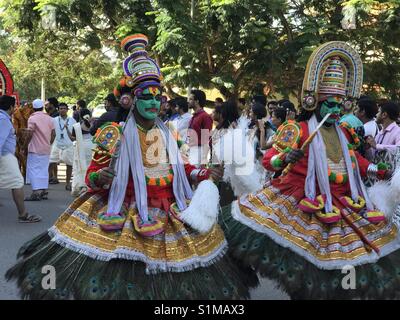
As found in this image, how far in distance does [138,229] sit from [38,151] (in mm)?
5918

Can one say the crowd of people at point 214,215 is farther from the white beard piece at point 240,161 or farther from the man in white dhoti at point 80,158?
the man in white dhoti at point 80,158

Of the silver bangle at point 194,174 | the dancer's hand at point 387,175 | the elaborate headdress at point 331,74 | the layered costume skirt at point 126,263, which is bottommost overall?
the layered costume skirt at point 126,263

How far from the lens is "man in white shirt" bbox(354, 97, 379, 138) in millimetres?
6273

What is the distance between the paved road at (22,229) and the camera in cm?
477

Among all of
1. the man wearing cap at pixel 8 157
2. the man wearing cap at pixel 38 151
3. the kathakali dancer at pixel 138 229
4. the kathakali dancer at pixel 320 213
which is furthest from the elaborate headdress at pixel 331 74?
the man wearing cap at pixel 38 151

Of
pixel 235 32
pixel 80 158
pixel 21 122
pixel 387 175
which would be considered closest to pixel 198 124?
pixel 80 158

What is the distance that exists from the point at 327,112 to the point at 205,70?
11196 mm

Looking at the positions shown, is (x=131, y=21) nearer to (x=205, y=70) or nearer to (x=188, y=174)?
(x=205, y=70)

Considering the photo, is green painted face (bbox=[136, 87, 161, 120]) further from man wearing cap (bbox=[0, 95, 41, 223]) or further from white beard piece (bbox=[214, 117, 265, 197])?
man wearing cap (bbox=[0, 95, 41, 223])

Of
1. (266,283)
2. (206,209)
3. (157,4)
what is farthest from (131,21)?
(206,209)

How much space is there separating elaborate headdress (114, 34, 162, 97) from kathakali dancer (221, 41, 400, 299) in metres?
1.08

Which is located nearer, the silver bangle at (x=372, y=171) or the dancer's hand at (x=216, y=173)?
the dancer's hand at (x=216, y=173)

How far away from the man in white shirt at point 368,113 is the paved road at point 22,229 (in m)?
2.28

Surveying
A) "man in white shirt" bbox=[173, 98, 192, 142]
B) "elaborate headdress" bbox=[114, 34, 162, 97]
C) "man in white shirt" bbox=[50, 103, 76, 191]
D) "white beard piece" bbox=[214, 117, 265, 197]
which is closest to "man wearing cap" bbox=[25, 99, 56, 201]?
"man in white shirt" bbox=[50, 103, 76, 191]
